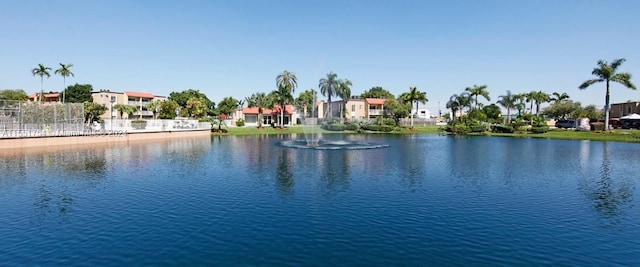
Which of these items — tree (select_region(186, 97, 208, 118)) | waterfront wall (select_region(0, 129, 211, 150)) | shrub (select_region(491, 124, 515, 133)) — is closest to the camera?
waterfront wall (select_region(0, 129, 211, 150))

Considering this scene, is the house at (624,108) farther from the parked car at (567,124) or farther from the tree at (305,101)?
the tree at (305,101)

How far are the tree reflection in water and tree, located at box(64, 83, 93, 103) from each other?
5109 inches

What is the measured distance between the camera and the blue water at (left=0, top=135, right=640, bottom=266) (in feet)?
39.4

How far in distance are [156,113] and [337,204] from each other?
109 metres

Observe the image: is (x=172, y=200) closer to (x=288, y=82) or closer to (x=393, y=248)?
(x=393, y=248)

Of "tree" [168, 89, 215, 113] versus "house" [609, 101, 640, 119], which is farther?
"tree" [168, 89, 215, 113]

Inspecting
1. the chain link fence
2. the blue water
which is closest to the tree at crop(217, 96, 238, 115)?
the chain link fence

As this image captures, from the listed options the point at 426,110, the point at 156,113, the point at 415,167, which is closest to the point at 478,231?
the point at 415,167

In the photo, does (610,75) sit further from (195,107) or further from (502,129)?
(195,107)

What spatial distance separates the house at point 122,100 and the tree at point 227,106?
78.3 ft

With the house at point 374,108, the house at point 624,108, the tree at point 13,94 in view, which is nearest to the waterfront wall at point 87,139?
the house at point 374,108

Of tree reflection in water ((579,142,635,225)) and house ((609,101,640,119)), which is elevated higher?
house ((609,101,640,119))

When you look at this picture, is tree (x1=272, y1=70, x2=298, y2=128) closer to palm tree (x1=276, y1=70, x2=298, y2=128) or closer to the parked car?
palm tree (x1=276, y1=70, x2=298, y2=128)

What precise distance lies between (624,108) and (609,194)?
102 metres
